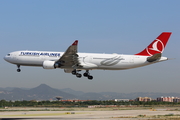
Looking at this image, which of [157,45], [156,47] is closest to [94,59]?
[156,47]

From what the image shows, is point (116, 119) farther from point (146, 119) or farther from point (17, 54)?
point (17, 54)

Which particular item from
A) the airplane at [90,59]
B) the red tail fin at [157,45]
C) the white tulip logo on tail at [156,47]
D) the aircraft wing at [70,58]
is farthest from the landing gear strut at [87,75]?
the white tulip logo on tail at [156,47]

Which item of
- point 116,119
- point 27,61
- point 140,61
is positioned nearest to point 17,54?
point 27,61

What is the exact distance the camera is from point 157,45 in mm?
69938

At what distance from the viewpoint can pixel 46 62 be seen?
220ft

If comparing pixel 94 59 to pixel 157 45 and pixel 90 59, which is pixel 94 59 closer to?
pixel 90 59

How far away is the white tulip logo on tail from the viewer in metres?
69.4

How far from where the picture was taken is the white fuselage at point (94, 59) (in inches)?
2623

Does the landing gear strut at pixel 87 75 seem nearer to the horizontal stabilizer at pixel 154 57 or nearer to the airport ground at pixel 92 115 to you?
the airport ground at pixel 92 115

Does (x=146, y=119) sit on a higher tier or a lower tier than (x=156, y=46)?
lower

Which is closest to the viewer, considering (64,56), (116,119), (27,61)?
(116,119)

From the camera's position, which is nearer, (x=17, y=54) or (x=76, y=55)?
(x=76, y=55)

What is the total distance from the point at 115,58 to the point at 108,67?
2.30m

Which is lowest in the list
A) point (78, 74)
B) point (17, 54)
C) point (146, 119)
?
point (146, 119)
